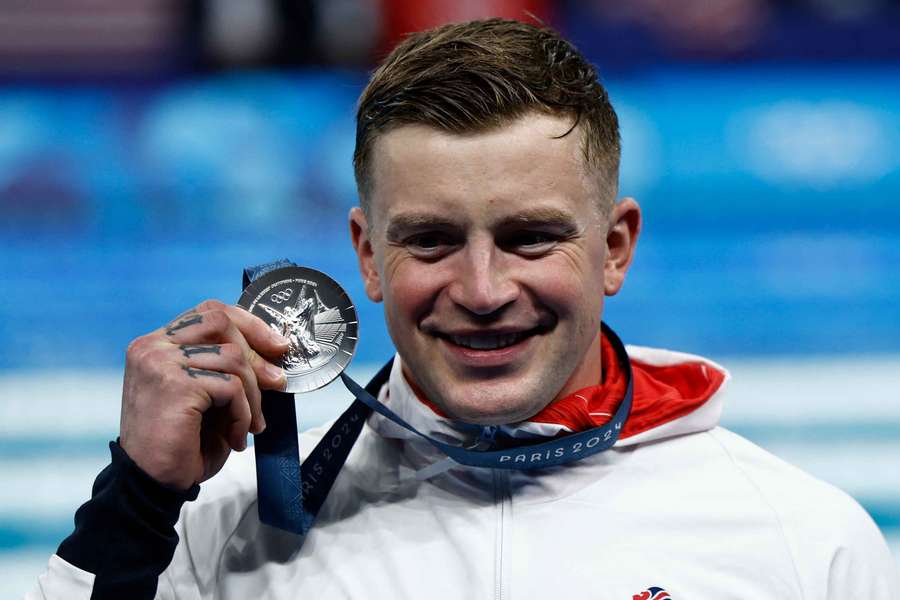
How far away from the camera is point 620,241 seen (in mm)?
2227

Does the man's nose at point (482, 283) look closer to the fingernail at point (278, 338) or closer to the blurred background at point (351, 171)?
the fingernail at point (278, 338)

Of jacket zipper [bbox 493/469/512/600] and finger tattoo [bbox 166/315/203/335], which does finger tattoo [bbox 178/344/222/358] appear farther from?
jacket zipper [bbox 493/469/512/600]

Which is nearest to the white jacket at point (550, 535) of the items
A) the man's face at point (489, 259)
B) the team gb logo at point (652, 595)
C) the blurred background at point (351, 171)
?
the team gb logo at point (652, 595)

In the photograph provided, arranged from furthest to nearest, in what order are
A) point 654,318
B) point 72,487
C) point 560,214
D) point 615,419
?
point 654,318, point 72,487, point 615,419, point 560,214

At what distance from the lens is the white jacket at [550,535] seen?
1.94 m

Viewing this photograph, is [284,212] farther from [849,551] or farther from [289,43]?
[849,551]

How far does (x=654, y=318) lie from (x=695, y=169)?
682 mm

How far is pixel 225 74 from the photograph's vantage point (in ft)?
15.5

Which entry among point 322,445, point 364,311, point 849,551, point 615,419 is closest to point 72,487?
point 364,311

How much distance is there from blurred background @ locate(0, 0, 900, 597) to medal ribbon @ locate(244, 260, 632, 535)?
2.27m

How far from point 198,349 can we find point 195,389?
0.07 meters

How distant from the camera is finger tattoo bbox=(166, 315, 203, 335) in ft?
5.94

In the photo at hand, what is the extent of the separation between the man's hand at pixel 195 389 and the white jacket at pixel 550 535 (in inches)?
10.5

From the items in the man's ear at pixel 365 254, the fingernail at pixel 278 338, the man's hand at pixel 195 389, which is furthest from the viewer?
the man's ear at pixel 365 254
